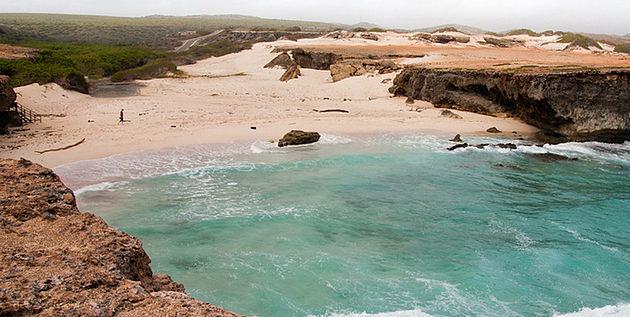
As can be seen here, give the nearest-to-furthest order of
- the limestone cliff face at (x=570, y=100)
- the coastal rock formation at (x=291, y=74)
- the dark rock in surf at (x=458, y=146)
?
the dark rock in surf at (x=458, y=146) → the limestone cliff face at (x=570, y=100) → the coastal rock formation at (x=291, y=74)

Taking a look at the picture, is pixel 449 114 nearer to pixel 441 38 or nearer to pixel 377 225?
pixel 377 225

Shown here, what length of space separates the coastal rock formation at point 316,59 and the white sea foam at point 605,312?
3479cm

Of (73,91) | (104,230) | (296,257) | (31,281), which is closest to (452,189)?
(296,257)

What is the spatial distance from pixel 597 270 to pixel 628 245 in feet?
6.46

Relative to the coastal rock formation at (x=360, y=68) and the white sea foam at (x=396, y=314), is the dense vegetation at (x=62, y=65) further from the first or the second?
the white sea foam at (x=396, y=314)

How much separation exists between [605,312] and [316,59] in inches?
1454

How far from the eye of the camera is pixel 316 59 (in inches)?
1725

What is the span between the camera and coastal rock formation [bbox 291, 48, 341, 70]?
42938 millimetres

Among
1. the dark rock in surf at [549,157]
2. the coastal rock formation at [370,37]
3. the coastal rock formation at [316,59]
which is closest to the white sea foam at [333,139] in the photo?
the dark rock in surf at [549,157]

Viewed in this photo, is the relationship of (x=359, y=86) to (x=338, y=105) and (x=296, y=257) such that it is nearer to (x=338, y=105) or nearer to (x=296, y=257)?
(x=338, y=105)

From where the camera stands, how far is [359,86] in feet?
111

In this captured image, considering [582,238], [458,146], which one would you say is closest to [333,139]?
[458,146]

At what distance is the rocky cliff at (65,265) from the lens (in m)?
3.96

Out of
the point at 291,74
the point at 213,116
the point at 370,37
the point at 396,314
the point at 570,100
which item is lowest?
the point at 396,314
